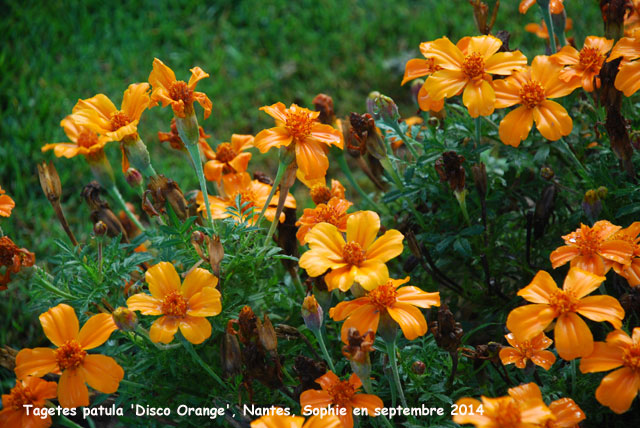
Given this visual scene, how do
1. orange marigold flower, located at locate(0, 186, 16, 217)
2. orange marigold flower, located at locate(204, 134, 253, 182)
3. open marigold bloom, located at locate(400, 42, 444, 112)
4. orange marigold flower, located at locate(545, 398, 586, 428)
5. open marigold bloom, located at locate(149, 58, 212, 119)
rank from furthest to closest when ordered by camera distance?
1. orange marigold flower, located at locate(204, 134, 253, 182)
2. open marigold bloom, located at locate(400, 42, 444, 112)
3. orange marigold flower, located at locate(0, 186, 16, 217)
4. open marigold bloom, located at locate(149, 58, 212, 119)
5. orange marigold flower, located at locate(545, 398, 586, 428)

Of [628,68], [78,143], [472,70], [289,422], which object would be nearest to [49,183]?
[78,143]

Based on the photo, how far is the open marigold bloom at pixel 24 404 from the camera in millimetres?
1444

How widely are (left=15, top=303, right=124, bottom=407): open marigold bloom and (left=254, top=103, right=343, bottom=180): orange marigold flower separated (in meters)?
0.58

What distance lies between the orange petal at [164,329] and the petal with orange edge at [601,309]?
2.83 feet

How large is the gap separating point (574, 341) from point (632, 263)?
27 cm

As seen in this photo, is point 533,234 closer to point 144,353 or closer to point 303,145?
point 303,145

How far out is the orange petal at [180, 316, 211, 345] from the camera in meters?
1.43

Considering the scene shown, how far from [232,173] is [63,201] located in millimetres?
1428

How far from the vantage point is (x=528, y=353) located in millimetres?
1438

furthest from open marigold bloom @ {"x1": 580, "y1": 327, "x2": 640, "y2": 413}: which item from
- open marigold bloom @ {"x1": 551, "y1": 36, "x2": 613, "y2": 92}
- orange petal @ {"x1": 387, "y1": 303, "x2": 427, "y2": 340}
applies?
open marigold bloom @ {"x1": 551, "y1": 36, "x2": 613, "y2": 92}

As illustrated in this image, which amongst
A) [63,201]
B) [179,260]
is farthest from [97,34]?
[179,260]

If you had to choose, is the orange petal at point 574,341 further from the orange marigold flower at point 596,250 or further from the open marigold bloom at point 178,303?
the open marigold bloom at point 178,303

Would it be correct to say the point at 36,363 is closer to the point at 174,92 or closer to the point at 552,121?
the point at 174,92

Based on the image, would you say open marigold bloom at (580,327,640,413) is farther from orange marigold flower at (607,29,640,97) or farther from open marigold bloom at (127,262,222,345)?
open marigold bloom at (127,262,222,345)
